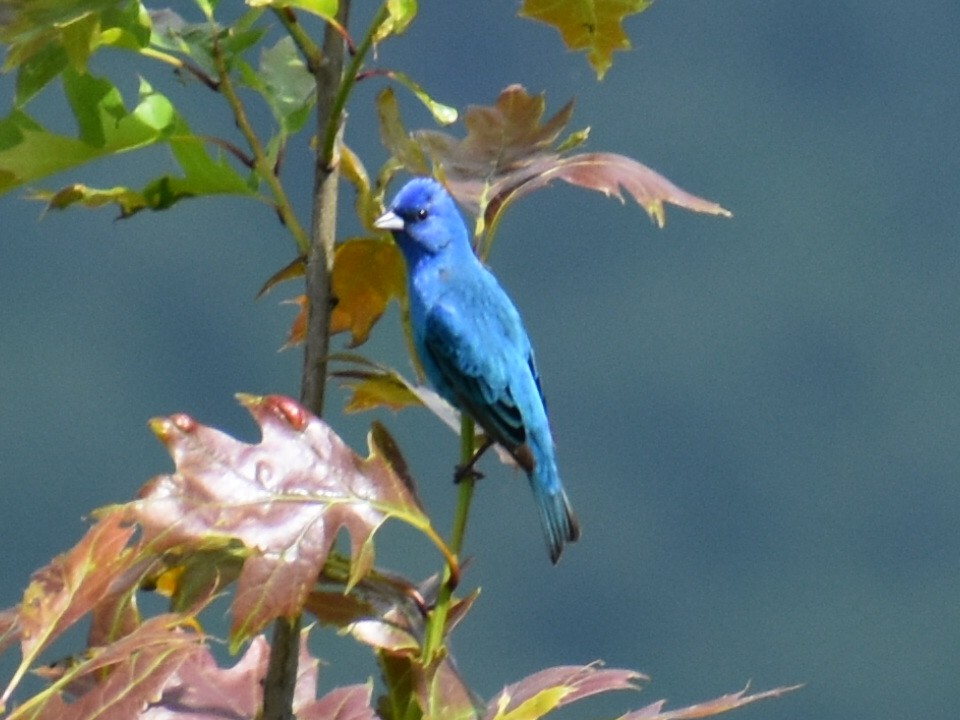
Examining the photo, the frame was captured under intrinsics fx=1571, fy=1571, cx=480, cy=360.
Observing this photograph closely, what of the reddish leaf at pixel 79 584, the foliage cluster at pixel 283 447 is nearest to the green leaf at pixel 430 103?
the foliage cluster at pixel 283 447

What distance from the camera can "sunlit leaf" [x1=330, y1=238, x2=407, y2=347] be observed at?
0.99 metres

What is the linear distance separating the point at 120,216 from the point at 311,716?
0.32m

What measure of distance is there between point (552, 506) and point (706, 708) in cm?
48

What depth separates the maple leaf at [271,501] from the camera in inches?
30.1

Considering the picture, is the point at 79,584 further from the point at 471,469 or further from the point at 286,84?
the point at 286,84

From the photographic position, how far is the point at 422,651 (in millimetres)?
866

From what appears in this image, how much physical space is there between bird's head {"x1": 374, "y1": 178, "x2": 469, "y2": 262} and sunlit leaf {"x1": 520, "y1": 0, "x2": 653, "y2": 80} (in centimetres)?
32

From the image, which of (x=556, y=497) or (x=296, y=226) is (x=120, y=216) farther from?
(x=556, y=497)

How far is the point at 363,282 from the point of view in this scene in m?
1.02

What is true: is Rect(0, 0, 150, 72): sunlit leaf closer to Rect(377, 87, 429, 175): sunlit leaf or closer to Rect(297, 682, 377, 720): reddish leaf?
Rect(377, 87, 429, 175): sunlit leaf

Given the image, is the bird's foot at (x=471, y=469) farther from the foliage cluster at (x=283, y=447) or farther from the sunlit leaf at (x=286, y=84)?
the sunlit leaf at (x=286, y=84)

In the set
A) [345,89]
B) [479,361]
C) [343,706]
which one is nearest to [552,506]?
[479,361]

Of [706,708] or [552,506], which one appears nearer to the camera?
[706,708]

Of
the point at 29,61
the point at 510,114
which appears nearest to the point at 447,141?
the point at 510,114
